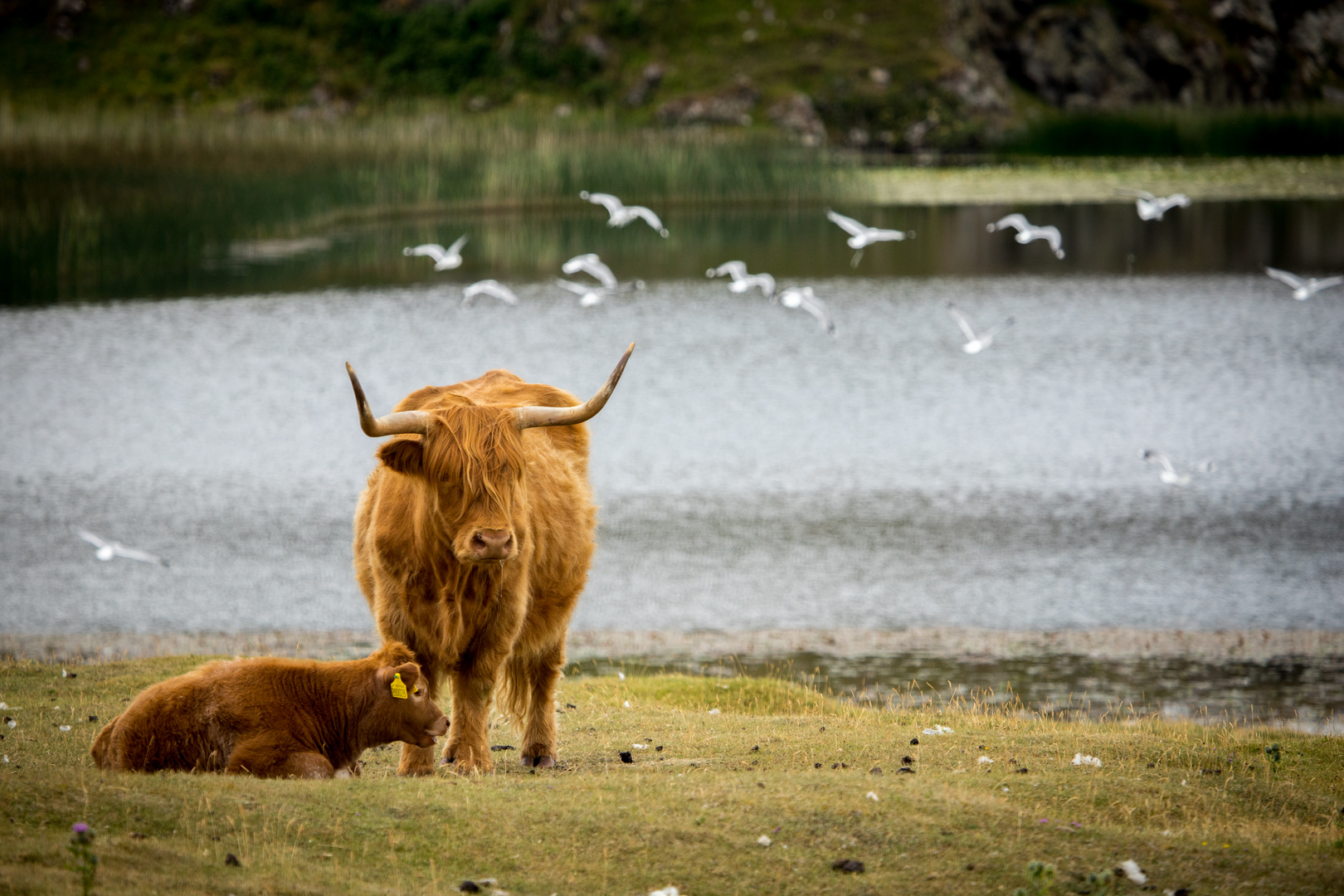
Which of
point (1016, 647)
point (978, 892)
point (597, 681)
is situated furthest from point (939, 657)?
point (978, 892)

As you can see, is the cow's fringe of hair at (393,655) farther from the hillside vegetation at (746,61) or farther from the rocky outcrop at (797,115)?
the rocky outcrop at (797,115)

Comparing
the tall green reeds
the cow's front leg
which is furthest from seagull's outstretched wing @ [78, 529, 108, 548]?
the tall green reeds

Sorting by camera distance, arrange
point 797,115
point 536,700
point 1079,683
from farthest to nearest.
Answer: point 797,115 → point 1079,683 → point 536,700

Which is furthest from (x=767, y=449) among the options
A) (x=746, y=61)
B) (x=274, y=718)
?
(x=746, y=61)

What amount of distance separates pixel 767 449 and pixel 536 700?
13056 millimetres

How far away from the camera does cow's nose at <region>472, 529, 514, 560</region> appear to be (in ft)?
19.2

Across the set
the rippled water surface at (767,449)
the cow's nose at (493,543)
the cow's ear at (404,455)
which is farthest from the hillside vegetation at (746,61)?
the cow's nose at (493,543)

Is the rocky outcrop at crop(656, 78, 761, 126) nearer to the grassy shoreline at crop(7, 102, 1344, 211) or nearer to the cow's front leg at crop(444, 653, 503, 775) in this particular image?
the grassy shoreline at crop(7, 102, 1344, 211)

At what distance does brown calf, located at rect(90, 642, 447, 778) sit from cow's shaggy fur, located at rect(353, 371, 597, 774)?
9.6 inches

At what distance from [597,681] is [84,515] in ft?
30.3

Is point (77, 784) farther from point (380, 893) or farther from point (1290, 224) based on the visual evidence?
point (1290, 224)

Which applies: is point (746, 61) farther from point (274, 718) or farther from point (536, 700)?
point (274, 718)

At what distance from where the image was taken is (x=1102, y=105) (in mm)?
86500

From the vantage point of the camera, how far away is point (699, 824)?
5.45 meters
